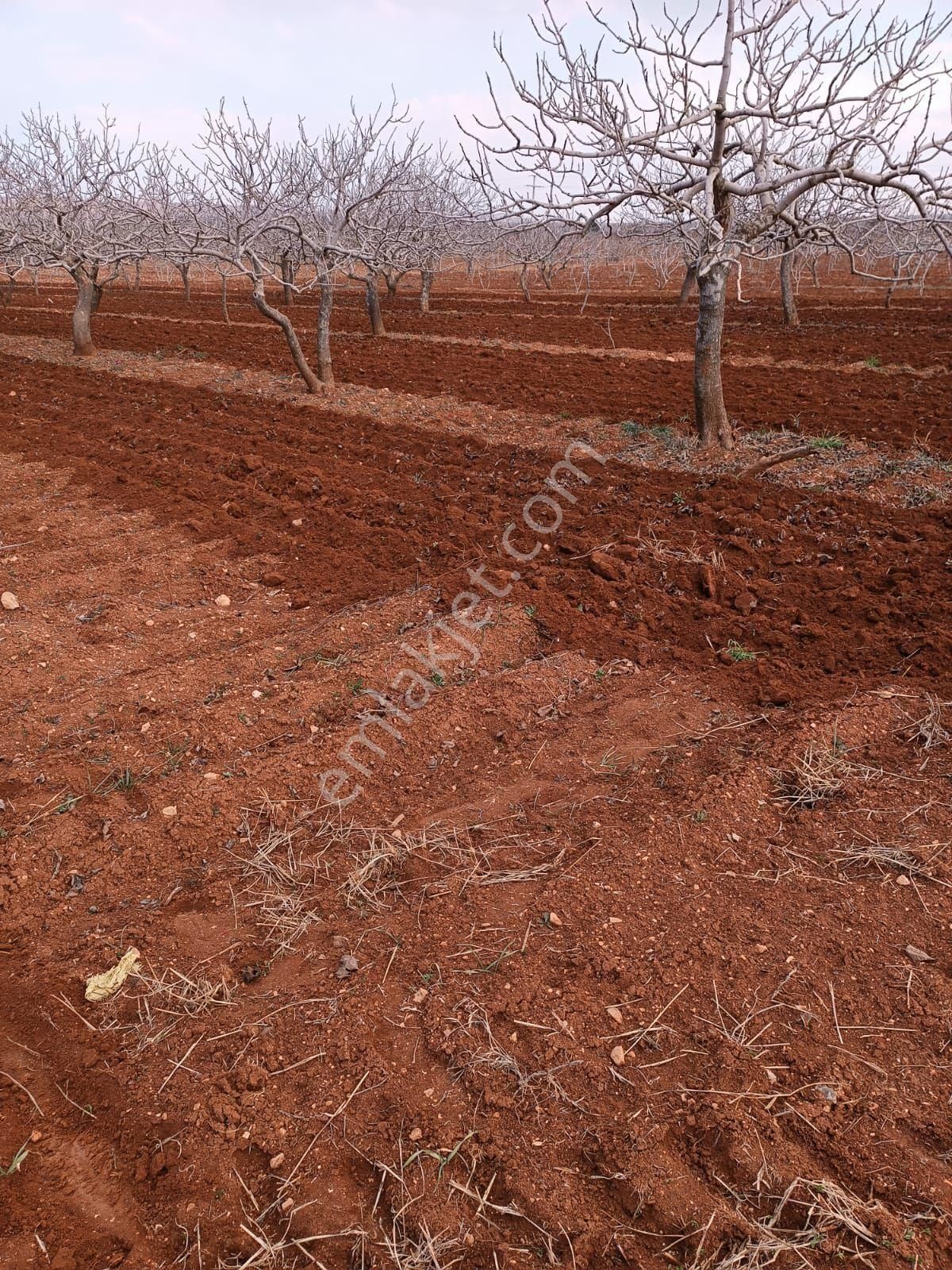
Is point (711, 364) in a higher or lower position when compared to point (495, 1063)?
higher

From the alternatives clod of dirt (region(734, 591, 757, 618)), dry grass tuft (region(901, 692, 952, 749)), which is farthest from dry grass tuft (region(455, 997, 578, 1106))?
clod of dirt (region(734, 591, 757, 618))

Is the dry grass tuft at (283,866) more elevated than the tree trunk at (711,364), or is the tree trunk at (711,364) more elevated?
the tree trunk at (711,364)

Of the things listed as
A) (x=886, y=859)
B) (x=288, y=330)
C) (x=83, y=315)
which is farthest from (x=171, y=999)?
(x=83, y=315)

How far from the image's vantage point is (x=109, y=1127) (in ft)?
6.44

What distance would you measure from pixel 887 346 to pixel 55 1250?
15107mm

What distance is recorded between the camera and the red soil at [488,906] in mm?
1747

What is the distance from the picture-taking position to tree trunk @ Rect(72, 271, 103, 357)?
13125mm

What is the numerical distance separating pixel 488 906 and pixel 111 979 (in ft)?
4.03

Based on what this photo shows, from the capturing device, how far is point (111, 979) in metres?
2.34

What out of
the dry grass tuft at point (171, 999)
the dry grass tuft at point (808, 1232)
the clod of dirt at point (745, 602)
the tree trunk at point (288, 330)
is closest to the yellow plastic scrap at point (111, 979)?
the dry grass tuft at point (171, 999)

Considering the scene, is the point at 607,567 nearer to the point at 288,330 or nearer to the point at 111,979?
the point at 111,979

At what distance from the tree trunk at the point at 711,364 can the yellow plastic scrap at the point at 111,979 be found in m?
6.59

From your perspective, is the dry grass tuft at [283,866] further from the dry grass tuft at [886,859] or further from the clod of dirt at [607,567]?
the clod of dirt at [607,567]

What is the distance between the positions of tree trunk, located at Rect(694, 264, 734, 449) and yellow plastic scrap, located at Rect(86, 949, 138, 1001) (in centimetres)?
659
